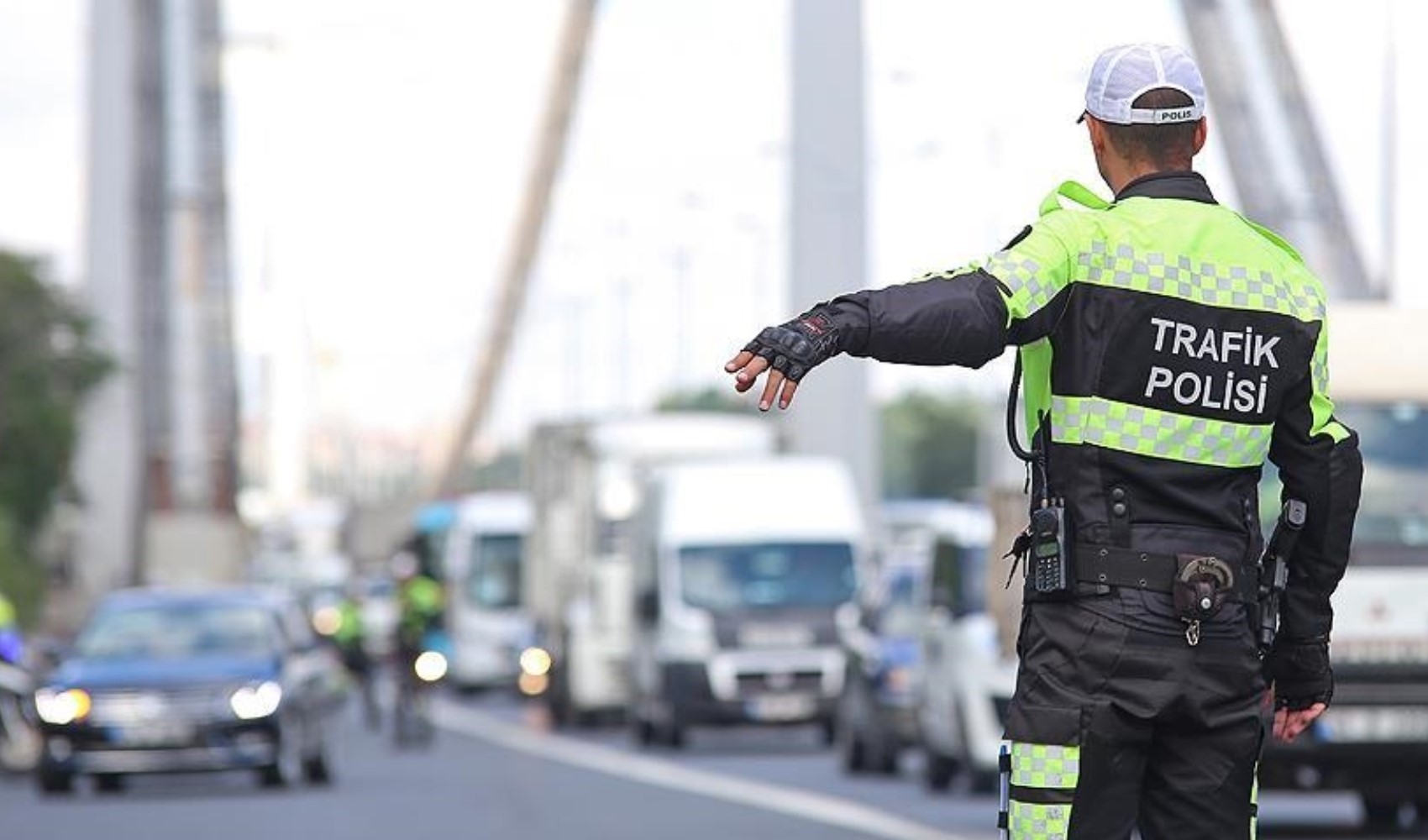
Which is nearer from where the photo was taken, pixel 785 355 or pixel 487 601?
pixel 785 355

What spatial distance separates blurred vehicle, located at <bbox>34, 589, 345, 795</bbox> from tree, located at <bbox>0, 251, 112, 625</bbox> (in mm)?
47554

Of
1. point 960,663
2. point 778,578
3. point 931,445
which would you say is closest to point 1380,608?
point 960,663

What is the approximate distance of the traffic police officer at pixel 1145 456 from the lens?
5.93m

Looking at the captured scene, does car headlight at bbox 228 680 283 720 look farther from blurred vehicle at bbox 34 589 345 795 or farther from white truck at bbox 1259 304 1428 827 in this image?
white truck at bbox 1259 304 1428 827

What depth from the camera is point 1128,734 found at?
5.94 metres

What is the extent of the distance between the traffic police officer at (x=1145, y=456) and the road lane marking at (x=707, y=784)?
11.0 metres

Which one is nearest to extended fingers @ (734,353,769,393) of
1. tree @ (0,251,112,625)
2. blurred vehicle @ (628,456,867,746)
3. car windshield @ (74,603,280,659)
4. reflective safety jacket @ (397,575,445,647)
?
car windshield @ (74,603,280,659)

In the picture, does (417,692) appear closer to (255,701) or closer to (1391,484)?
(255,701)

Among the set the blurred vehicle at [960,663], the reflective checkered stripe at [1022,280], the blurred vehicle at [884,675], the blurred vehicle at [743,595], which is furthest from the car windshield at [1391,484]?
the blurred vehicle at [743,595]

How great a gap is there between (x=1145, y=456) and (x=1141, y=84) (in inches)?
23.5

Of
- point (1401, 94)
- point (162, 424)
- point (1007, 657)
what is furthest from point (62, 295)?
point (1007, 657)

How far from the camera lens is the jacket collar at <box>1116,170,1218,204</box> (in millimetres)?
6117

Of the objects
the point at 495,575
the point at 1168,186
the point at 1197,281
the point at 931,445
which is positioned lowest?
the point at 495,575

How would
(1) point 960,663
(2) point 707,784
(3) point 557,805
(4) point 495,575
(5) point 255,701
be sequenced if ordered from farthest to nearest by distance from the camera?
(4) point 495,575, (2) point 707,784, (5) point 255,701, (1) point 960,663, (3) point 557,805
